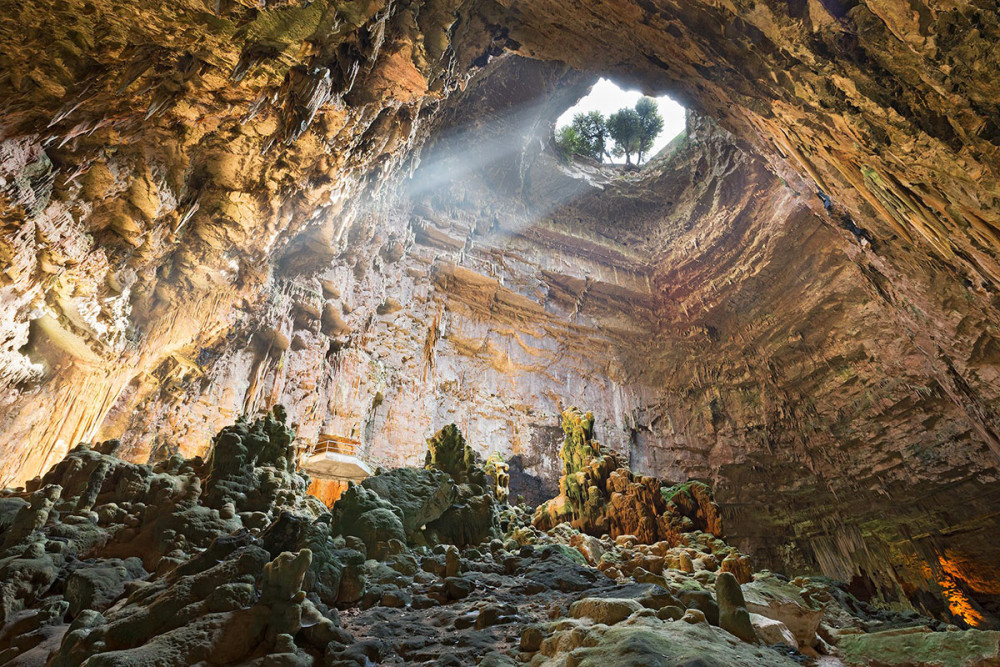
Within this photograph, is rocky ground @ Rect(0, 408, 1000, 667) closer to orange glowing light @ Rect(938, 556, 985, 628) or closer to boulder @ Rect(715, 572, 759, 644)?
boulder @ Rect(715, 572, 759, 644)

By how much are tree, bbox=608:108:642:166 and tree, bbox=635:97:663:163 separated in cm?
15

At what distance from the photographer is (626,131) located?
82.2 ft

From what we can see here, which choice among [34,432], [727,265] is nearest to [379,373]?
[34,432]

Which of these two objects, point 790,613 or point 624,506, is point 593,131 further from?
point 790,613

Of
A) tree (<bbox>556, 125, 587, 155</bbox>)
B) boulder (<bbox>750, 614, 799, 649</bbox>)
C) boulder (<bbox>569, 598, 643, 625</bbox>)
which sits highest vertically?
tree (<bbox>556, 125, 587, 155</bbox>)

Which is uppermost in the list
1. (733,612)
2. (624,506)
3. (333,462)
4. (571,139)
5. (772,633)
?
(571,139)

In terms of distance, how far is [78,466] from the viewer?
602cm

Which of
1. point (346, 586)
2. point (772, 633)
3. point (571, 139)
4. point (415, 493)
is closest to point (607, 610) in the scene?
point (772, 633)

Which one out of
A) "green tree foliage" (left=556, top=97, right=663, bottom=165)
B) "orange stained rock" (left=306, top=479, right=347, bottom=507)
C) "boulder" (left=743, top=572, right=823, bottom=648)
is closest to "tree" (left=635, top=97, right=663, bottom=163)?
"green tree foliage" (left=556, top=97, right=663, bottom=165)

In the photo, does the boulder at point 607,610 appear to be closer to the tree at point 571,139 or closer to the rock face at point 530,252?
the rock face at point 530,252

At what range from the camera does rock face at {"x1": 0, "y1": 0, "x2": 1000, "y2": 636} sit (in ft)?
19.7

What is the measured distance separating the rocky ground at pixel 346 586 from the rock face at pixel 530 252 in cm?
39

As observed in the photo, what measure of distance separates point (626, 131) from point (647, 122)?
1113 mm

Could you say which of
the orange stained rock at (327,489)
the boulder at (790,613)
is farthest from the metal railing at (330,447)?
the boulder at (790,613)
